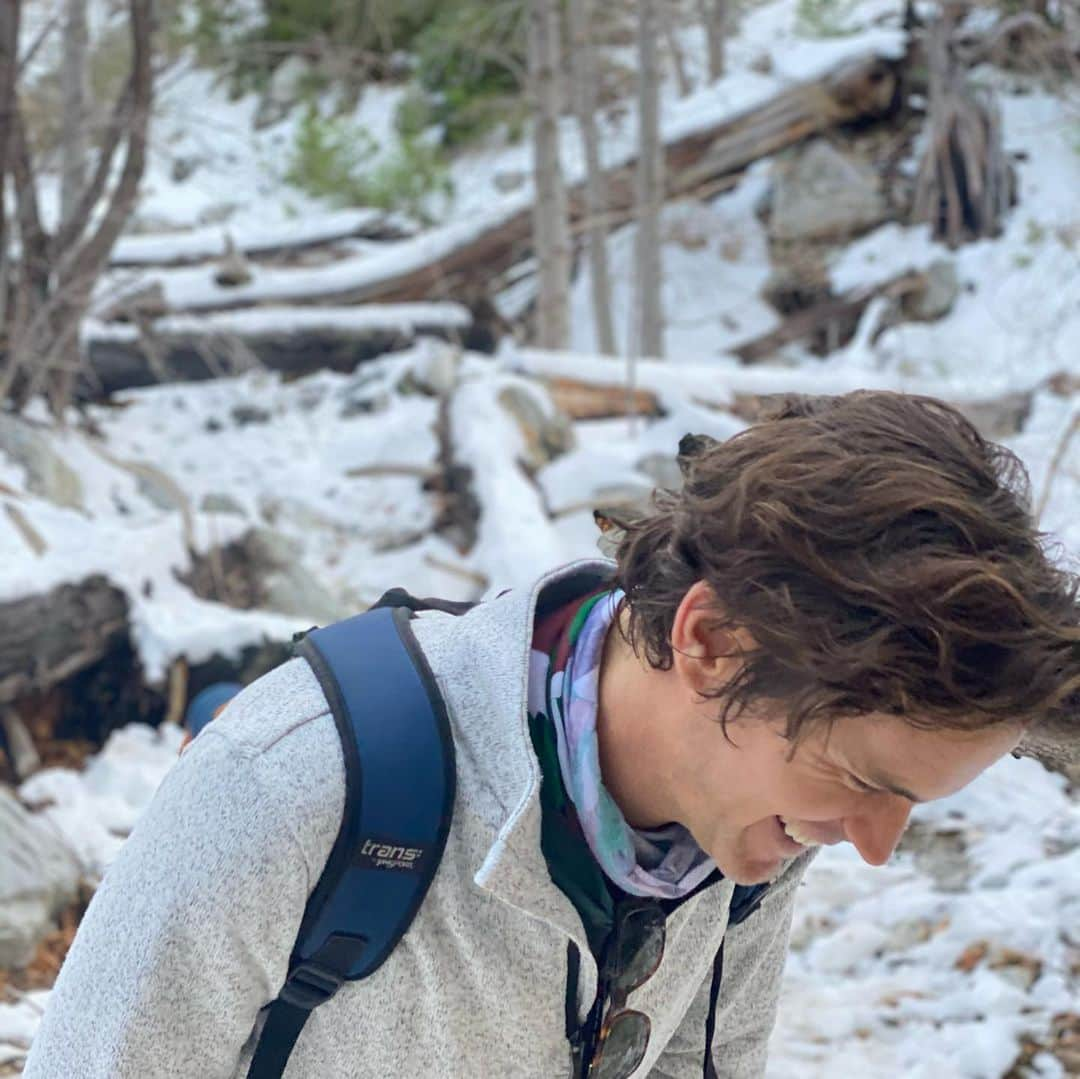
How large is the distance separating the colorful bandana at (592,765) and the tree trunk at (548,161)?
8.13 m

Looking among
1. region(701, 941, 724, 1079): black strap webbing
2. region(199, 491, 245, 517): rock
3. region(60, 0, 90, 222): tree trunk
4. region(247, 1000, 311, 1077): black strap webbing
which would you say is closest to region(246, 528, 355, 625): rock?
region(199, 491, 245, 517): rock

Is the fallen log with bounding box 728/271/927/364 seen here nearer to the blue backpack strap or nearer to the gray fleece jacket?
the gray fleece jacket

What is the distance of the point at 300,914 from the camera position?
48.9 inches

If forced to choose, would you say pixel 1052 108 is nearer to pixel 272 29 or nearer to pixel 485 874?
pixel 272 29

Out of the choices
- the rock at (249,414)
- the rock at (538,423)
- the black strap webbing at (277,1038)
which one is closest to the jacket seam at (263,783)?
the black strap webbing at (277,1038)

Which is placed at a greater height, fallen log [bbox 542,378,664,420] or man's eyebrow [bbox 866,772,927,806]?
man's eyebrow [bbox 866,772,927,806]

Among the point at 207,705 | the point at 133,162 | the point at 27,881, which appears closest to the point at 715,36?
the point at 133,162

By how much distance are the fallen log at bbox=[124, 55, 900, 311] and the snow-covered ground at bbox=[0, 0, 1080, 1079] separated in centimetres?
10

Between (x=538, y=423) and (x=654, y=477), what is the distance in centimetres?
76

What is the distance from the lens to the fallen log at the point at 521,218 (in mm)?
9875

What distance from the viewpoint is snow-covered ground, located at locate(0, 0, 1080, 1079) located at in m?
3.38

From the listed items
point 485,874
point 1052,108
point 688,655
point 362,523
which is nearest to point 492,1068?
point 485,874

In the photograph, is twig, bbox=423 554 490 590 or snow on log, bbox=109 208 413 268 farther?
snow on log, bbox=109 208 413 268

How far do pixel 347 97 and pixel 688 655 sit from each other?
17.6 meters
